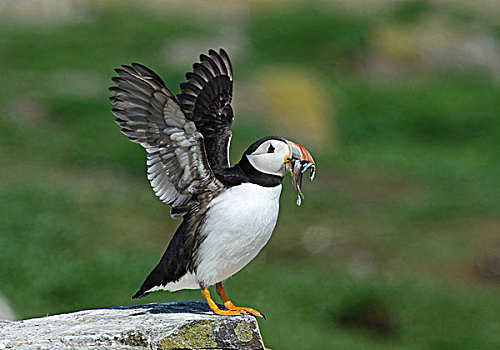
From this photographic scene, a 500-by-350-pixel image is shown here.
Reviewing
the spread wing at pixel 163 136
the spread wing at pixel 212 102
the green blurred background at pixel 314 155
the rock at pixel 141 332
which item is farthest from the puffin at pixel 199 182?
the green blurred background at pixel 314 155

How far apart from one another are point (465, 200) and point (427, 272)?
500 cm

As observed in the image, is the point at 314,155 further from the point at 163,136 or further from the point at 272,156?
the point at 163,136

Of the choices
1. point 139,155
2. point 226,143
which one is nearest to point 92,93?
point 139,155

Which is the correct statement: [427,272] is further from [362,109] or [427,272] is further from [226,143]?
[362,109]

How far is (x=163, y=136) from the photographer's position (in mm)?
6723

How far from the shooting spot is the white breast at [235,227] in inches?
264

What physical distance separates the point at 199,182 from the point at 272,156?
0.64m

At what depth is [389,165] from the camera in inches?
1019

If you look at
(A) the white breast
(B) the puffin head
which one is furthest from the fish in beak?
(A) the white breast

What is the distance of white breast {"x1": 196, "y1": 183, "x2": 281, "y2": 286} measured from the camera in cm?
670

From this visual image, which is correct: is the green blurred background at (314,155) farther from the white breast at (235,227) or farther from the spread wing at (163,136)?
the spread wing at (163,136)

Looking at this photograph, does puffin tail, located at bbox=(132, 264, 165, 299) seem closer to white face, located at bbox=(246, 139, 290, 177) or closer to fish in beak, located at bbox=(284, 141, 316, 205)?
white face, located at bbox=(246, 139, 290, 177)

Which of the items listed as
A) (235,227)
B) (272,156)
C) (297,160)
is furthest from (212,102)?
(235,227)

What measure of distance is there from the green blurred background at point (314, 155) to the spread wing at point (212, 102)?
7090 millimetres
